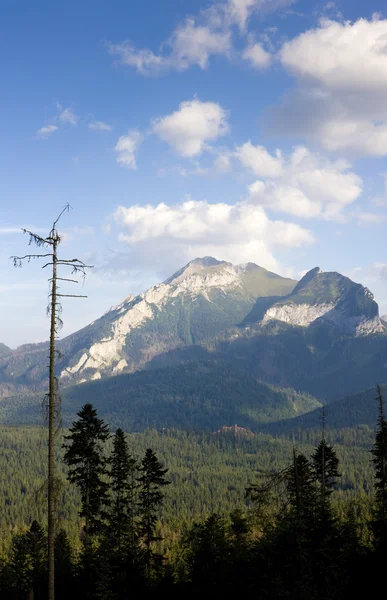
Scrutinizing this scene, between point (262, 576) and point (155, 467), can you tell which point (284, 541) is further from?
point (155, 467)

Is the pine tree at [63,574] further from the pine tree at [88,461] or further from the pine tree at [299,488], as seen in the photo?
the pine tree at [299,488]

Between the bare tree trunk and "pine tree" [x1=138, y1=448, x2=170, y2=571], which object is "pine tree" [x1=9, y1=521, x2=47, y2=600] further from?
the bare tree trunk

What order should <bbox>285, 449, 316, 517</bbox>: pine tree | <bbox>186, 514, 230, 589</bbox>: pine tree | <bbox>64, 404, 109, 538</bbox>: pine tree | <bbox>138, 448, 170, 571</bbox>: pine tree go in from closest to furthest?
<bbox>285, 449, 316, 517</bbox>: pine tree
<bbox>186, 514, 230, 589</bbox>: pine tree
<bbox>64, 404, 109, 538</bbox>: pine tree
<bbox>138, 448, 170, 571</bbox>: pine tree

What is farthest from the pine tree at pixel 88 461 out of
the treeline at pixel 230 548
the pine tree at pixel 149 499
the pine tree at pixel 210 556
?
the pine tree at pixel 210 556

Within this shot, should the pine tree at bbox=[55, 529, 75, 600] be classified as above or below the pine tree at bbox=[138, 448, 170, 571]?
below

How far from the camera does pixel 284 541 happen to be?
29672mm

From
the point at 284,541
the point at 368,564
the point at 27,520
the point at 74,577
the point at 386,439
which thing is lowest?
the point at 27,520

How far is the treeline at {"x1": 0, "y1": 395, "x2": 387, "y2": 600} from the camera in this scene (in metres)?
29.9

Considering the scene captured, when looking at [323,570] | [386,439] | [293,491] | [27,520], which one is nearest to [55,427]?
[323,570]

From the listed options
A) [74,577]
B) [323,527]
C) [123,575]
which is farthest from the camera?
[74,577]

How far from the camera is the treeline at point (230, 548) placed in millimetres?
29891

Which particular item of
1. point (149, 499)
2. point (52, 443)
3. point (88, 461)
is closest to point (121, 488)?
point (149, 499)

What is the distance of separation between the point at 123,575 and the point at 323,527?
1767 centimetres

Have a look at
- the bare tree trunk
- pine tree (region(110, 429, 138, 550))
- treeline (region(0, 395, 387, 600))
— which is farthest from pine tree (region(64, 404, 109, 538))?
the bare tree trunk
